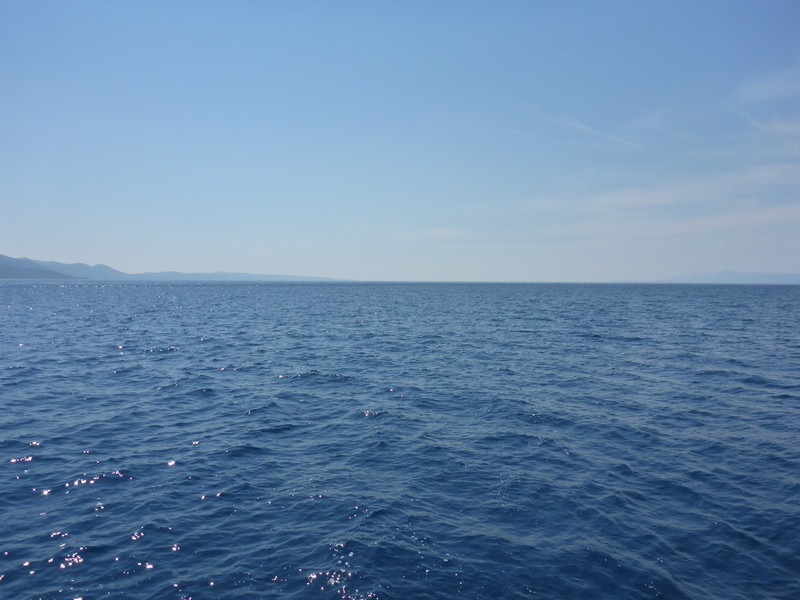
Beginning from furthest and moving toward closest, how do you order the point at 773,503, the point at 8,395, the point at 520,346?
the point at 520,346, the point at 8,395, the point at 773,503

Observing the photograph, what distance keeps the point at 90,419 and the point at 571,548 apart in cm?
2393

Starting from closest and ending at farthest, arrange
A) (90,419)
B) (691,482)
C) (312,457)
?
(691,482), (312,457), (90,419)

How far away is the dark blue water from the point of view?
12211 mm

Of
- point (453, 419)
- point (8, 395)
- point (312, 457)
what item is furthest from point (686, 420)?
point (8, 395)

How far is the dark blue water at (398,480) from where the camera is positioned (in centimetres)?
1221

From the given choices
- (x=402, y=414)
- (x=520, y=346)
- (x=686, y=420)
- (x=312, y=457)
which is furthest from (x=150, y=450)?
(x=520, y=346)

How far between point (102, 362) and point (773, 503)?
148ft

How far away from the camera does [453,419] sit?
82.8ft

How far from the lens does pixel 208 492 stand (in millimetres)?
16688

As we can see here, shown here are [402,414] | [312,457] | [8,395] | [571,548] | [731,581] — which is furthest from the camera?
[8,395]

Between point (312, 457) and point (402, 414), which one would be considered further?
point (402, 414)

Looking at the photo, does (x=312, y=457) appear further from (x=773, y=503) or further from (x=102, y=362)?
(x=102, y=362)

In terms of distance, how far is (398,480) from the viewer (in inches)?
704

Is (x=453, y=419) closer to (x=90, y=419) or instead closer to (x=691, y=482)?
(x=691, y=482)
